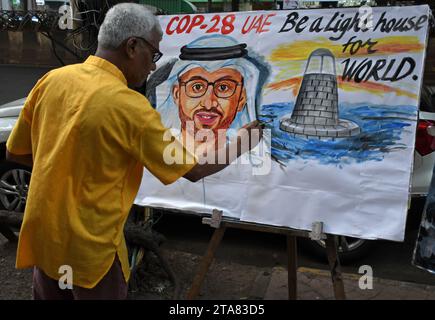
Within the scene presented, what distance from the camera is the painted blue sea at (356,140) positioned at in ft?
7.46

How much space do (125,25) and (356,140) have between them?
129 cm

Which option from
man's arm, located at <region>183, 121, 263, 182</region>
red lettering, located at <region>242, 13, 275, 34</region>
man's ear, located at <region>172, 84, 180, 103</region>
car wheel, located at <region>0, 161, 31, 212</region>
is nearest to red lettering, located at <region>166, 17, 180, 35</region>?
man's ear, located at <region>172, 84, 180, 103</region>

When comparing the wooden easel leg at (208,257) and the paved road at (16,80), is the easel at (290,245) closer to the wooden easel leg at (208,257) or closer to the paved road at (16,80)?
the wooden easel leg at (208,257)

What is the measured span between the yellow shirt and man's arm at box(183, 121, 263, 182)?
5 centimetres

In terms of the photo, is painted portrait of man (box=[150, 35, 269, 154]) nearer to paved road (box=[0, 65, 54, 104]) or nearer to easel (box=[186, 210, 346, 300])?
easel (box=[186, 210, 346, 300])

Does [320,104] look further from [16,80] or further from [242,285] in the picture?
[16,80]

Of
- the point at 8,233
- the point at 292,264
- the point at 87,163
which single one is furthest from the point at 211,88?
the point at 8,233

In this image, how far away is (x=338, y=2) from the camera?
6613 millimetres

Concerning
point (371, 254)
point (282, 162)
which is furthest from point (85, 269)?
point (371, 254)

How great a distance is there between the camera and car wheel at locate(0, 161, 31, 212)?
424cm

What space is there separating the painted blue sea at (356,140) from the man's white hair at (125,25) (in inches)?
41.3

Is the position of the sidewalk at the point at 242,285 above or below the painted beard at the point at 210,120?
below

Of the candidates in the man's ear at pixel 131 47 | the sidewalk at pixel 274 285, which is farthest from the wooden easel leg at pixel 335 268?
the man's ear at pixel 131 47

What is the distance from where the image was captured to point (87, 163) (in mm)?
1601
